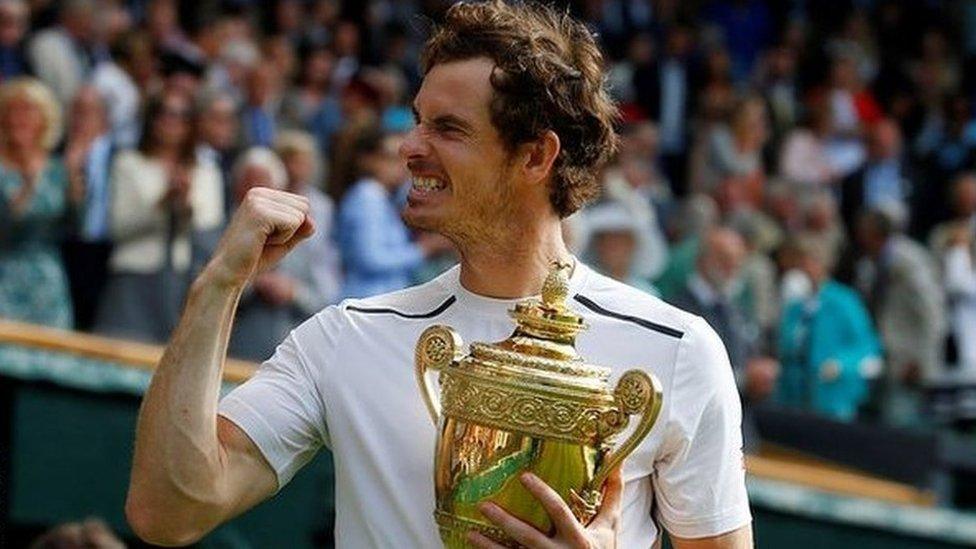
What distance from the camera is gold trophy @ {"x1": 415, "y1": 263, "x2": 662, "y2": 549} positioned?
381 centimetres

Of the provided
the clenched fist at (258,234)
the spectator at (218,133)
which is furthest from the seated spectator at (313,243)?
the clenched fist at (258,234)

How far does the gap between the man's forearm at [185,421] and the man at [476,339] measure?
0.01 metres

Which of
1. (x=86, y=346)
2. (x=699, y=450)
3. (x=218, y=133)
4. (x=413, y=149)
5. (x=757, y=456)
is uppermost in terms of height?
(x=413, y=149)

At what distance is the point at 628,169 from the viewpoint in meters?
13.9

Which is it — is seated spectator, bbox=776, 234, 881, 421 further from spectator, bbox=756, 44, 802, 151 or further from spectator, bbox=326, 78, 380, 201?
spectator, bbox=756, 44, 802, 151

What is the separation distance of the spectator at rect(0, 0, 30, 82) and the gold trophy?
843cm

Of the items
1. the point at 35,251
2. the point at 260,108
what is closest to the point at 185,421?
the point at 35,251

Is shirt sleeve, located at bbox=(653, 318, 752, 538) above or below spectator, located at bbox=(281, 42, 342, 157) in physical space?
above

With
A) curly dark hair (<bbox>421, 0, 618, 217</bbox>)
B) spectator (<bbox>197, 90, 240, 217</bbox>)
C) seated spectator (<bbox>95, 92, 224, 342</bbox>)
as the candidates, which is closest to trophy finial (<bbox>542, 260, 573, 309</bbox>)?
curly dark hair (<bbox>421, 0, 618, 217</bbox>)

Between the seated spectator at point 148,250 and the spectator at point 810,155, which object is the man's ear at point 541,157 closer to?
the seated spectator at point 148,250

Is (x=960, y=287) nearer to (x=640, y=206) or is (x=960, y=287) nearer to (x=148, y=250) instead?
(x=640, y=206)

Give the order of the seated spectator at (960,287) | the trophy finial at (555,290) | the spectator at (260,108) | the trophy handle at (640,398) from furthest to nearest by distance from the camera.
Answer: the seated spectator at (960,287) < the spectator at (260,108) < the trophy finial at (555,290) < the trophy handle at (640,398)

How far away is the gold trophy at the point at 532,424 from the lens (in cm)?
381

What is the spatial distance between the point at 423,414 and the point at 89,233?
18.5 ft
